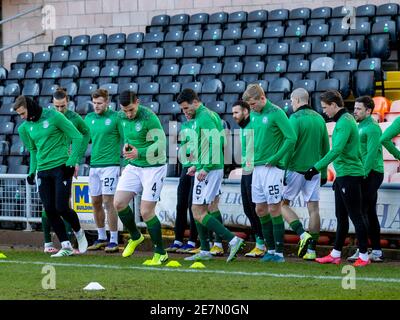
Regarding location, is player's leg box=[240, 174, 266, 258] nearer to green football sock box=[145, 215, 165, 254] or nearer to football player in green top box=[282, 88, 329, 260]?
football player in green top box=[282, 88, 329, 260]

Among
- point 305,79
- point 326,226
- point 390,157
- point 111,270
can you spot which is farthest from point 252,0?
point 111,270

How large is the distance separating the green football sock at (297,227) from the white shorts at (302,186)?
1.01 ft

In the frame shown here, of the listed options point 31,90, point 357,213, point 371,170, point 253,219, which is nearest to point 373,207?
point 371,170

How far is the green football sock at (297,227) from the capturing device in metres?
12.8

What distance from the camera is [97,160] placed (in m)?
14.3

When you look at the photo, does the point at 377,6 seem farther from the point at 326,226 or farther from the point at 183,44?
the point at 326,226

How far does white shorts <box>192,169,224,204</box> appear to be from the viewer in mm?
12539

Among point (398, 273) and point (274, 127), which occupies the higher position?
point (274, 127)

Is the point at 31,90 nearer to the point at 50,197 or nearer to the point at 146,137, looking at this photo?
the point at 50,197

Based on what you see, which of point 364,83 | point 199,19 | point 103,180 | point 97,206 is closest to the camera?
point 103,180

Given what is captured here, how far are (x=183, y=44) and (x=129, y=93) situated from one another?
913 centimetres

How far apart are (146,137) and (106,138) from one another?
1754 millimetres

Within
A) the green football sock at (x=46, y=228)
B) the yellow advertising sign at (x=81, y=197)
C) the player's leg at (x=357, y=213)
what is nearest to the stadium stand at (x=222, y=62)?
the yellow advertising sign at (x=81, y=197)

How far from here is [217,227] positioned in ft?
40.8
